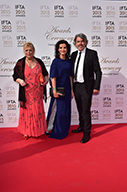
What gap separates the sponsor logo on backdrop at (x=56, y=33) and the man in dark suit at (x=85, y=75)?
83 cm

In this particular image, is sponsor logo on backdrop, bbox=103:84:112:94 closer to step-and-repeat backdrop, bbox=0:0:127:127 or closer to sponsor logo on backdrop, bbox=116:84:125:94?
step-and-repeat backdrop, bbox=0:0:127:127

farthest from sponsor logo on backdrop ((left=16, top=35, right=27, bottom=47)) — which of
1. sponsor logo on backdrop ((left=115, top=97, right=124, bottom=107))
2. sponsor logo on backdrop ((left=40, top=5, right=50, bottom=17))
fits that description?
sponsor logo on backdrop ((left=115, top=97, right=124, bottom=107))

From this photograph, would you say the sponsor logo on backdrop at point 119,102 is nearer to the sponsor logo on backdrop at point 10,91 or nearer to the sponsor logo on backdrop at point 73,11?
the sponsor logo on backdrop at point 73,11

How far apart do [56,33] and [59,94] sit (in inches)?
58.7

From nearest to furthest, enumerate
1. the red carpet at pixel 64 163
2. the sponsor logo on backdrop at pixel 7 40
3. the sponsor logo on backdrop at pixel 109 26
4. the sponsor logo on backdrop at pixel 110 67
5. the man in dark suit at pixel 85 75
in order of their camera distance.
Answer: the red carpet at pixel 64 163
the man in dark suit at pixel 85 75
the sponsor logo on backdrop at pixel 7 40
the sponsor logo on backdrop at pixel 109 26
the sponsor logo on backdrop at pixel 110 67

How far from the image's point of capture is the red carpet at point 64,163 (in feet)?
5.79

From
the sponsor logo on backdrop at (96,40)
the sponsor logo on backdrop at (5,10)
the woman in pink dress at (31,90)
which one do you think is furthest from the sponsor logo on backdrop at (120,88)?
the sponsor logo on backdrop at (5,10)

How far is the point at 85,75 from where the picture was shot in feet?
8.71

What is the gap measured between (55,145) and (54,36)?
2.30 meters

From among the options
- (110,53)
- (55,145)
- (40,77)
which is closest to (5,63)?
(40,77)

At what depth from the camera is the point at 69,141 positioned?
2850 mm

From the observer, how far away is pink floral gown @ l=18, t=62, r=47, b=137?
105 inches

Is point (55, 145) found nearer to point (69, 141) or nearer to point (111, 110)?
point (69, 141)

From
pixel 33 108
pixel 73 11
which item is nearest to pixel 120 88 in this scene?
pixel 73 11
